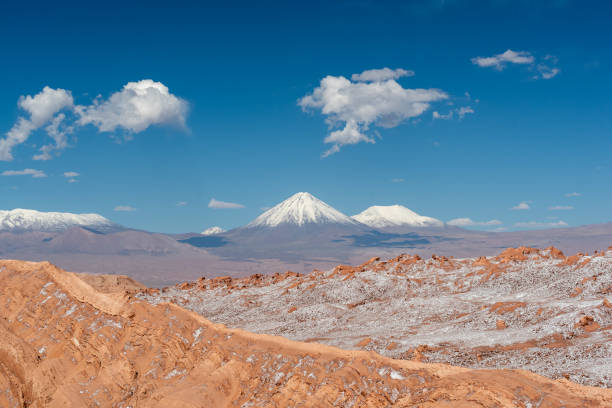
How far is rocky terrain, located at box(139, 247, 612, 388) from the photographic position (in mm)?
21219

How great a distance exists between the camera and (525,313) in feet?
92.7

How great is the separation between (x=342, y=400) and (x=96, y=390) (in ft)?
33.4

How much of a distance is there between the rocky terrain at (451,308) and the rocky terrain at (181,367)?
2389mm

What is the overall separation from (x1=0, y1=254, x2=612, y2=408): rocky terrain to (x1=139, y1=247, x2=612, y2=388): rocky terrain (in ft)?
7.84

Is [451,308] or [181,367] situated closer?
[181,367]

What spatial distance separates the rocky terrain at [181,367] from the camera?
14000mm

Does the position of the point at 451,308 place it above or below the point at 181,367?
above

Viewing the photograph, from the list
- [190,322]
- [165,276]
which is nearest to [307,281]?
→ [190,322]

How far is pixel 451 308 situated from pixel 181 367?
63.8ft

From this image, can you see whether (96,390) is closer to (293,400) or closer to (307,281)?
(293,400)

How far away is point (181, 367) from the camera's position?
19.8 metres

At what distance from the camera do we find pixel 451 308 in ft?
107

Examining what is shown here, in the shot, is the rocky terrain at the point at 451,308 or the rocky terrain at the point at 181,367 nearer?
the rocky terrain at the point at 181,367

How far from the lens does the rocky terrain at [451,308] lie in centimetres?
2122
